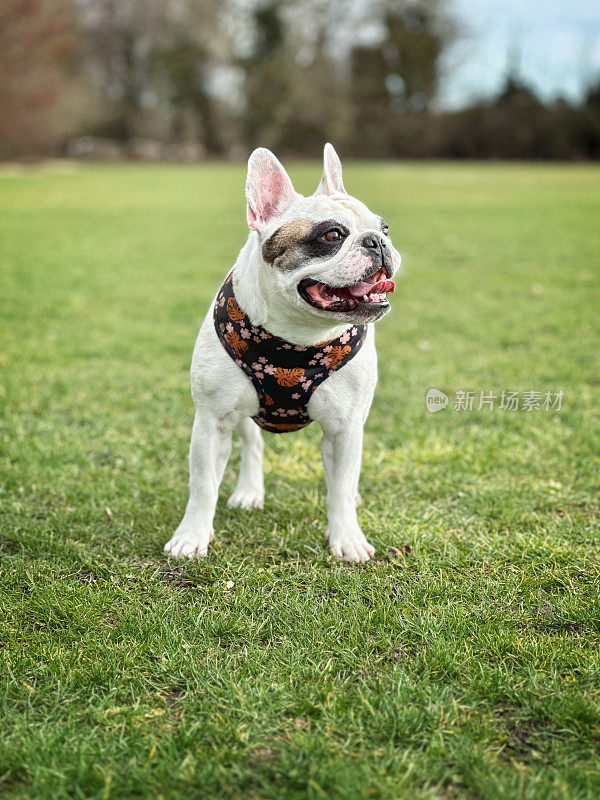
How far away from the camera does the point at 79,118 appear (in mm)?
43469

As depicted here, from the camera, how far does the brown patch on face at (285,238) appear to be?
9.19ft

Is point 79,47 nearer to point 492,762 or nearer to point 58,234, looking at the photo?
point 58,234

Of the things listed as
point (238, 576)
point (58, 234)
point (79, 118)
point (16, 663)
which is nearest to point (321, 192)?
point (238, 576)

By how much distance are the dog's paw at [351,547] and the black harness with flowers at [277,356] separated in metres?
0.63

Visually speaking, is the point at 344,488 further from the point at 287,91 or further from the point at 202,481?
the point at 287,91

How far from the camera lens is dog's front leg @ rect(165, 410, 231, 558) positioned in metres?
3.23

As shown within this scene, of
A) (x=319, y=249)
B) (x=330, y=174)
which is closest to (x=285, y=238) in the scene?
(x=319, y=249)

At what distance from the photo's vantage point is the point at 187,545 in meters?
3.33

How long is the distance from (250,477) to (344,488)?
2.10ft

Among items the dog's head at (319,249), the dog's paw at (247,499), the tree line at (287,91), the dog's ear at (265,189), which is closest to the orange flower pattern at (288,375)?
the dog's head at (319,249)

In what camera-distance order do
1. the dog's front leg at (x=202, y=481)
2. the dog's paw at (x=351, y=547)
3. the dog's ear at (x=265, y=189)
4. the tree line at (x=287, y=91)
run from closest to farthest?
the dog's ear at (x=265, y=189) → the dog's front leg at (x=202, y=481) → the dog's paw at (x=351, y=547) → the tree line at (x=287, y=91)

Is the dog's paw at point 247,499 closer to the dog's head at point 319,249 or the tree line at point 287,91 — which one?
the dog's head at point 319,249

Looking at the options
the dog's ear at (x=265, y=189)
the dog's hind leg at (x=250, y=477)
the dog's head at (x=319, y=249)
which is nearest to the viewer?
the dog's head at (x=319, y=249)

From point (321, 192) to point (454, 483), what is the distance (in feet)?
5.83
